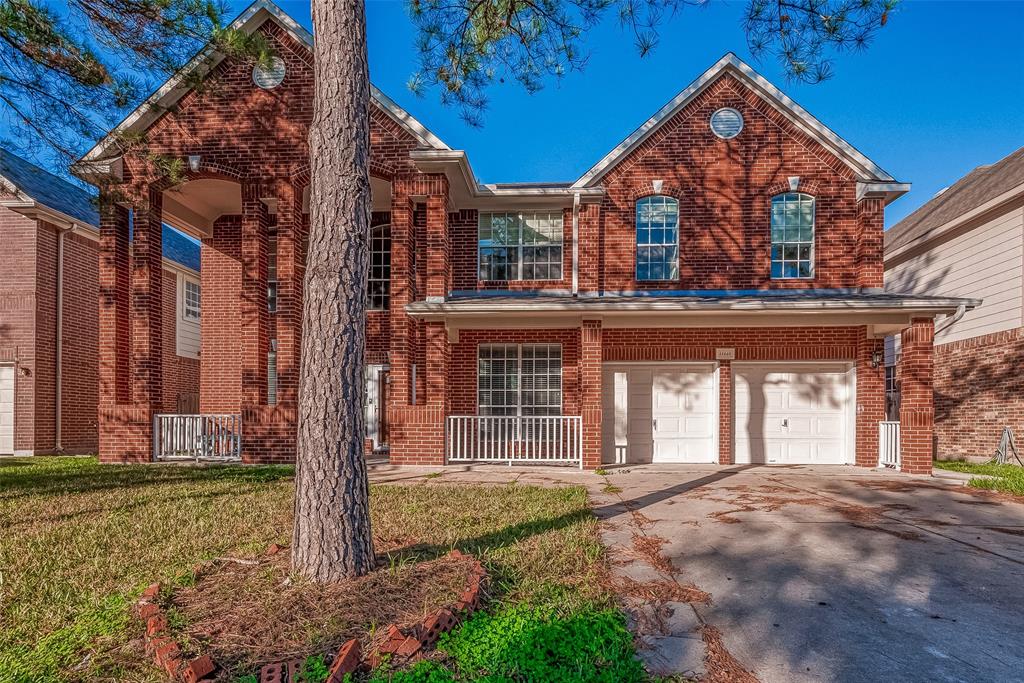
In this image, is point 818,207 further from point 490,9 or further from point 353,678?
point 353,678

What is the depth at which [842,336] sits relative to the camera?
1225cm

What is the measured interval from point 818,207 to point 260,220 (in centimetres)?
1251

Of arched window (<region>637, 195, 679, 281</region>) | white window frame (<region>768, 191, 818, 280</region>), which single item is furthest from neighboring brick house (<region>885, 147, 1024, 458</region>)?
arched window (<region>637, 195, 679, 281</region>)

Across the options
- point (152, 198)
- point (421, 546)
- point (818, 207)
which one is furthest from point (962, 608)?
point (152, 198)

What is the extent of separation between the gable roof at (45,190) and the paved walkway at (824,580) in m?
15.3

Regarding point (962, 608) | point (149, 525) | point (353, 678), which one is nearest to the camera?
point (353, 678)

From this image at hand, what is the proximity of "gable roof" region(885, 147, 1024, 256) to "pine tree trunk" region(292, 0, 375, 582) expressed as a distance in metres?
14.1

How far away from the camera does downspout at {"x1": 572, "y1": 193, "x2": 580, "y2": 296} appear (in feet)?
41.6

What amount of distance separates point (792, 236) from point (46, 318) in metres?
18.7

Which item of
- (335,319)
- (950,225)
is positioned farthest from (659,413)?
(335,319)

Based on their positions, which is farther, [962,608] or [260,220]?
[260,220]

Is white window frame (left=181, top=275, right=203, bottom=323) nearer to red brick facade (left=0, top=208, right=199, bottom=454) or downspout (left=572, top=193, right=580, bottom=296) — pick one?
red brick facade (left=0, top=208, right=199, bottom=454)

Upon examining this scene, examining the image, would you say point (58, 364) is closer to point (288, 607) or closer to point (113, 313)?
point (113, 313)

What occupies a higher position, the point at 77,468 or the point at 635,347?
the point at 635,347
